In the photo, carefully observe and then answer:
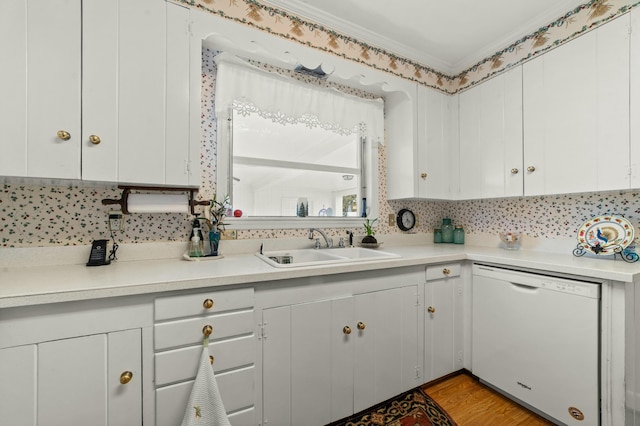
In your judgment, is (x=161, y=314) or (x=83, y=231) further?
(x=83, y=231)

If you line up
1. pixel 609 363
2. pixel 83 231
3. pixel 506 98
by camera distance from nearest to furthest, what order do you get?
1. pixel 609 363
2. pixel 83 231
3. pixel 506 98

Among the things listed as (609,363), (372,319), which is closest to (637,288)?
(609,363)

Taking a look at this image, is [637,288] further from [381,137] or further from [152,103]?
[152,103]

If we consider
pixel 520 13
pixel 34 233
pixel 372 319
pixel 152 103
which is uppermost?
pixel 520 13

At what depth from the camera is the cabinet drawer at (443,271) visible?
188 cm

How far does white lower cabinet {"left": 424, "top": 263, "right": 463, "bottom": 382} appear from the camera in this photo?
188cm

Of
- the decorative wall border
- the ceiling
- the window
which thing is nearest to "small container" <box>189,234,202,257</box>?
the window

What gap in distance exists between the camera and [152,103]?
141 centimetres

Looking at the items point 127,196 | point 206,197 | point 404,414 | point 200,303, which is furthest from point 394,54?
point 404,414

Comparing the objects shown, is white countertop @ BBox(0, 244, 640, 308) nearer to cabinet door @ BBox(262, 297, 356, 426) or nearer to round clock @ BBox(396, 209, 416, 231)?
cabinet door @ BBox(262, 297, 356, 426)

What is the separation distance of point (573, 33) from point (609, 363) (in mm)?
2011

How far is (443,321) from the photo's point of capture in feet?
6.38

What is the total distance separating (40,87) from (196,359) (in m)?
1.35

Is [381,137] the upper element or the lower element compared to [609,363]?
upper
